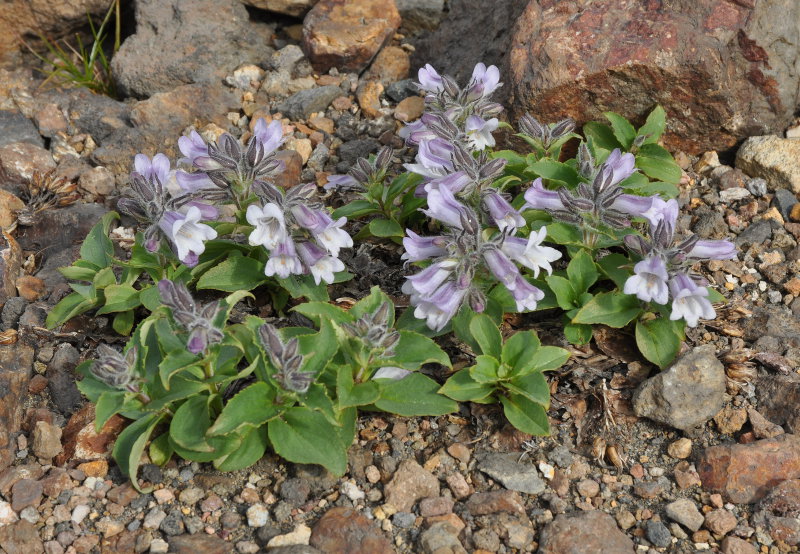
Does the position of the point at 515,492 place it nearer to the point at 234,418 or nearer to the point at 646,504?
the point at 646,504

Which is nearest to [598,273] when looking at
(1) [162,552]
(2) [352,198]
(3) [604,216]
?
(3) [604,216]

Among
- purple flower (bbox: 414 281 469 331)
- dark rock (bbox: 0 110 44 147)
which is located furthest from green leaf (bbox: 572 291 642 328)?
dark rock (bbox: 0 110 44 147)

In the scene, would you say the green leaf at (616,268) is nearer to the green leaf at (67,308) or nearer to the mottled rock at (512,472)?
the mottled rock at (512,472)

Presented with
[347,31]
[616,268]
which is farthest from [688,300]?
[347,31]

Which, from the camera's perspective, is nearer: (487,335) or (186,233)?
(487,335)

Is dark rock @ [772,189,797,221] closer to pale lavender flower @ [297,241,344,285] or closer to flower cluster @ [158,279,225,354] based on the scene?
pale lavender flower @ [297,241,344,285]

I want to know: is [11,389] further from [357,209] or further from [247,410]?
[357,209]

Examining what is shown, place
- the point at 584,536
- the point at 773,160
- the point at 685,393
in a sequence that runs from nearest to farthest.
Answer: the point at 584,536, the point at 685,393, the point at 773,160
